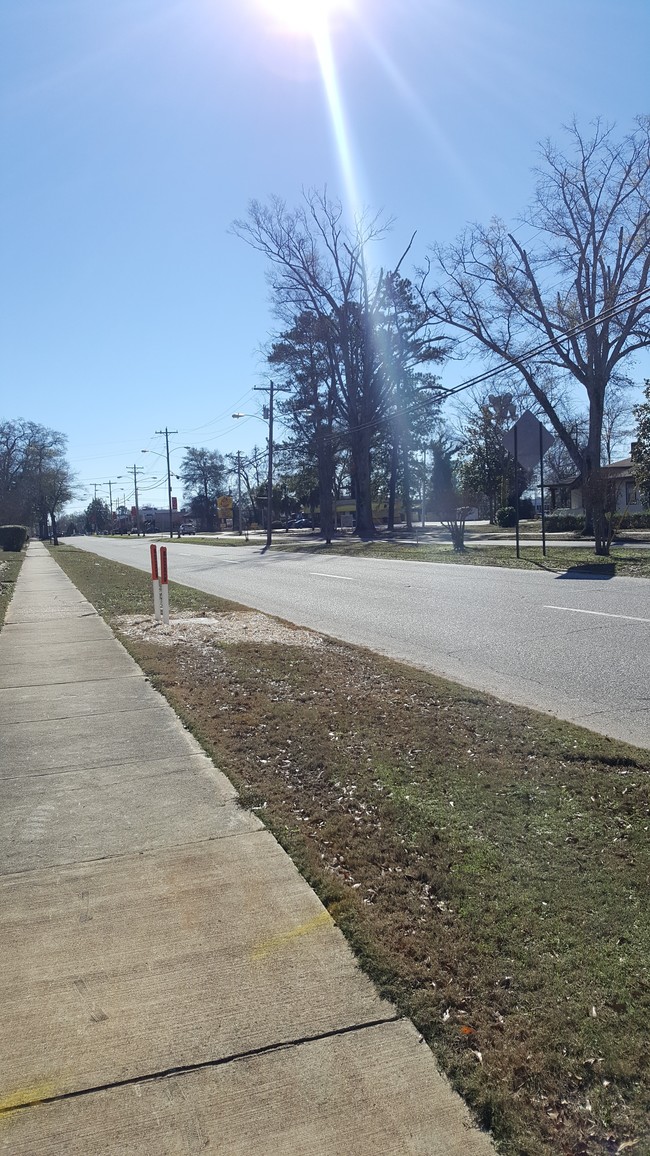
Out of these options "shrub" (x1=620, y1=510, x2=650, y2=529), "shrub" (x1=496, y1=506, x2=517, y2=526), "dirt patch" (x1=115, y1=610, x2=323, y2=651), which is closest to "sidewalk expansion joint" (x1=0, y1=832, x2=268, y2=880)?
"dirt patch" (x1=115, y1=610, x2=323, y2=651)

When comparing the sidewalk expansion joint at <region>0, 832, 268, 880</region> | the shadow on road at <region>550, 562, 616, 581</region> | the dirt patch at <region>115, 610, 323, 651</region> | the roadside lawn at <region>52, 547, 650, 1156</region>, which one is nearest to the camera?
the roadside lawn at <region>52, 547, 650, 1156</region>

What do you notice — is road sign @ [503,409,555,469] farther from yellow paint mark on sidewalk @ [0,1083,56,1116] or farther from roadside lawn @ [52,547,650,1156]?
yellow paint mark on sidewalk @ [0,1083,56,1116]

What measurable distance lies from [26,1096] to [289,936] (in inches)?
42.8

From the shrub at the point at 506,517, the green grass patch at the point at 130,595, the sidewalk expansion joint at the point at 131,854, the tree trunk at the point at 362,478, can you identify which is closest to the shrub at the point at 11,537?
the tree trunk at the point at 362,478

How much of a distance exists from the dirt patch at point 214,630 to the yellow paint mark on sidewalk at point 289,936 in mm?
6585

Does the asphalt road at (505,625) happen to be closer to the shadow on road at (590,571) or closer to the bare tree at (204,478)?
the shadow on road at (590,571)

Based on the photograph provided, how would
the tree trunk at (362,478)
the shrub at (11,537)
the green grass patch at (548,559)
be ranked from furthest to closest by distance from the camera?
1. the tree trunk at (362,478)
2. the shrub at (11,537)
3. the green grass patch at (548,559)

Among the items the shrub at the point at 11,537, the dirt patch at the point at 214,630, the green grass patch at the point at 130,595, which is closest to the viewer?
A: the dirt patch at the point at 214,630

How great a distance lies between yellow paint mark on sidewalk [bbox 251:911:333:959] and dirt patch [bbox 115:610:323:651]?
6.59m

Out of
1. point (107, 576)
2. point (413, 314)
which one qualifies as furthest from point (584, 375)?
point (107, 576)

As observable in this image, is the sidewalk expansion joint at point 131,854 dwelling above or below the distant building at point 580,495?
below

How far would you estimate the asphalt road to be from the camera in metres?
7.38

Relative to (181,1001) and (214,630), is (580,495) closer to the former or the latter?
(214,630)

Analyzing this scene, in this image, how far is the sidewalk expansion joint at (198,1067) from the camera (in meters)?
2.40
